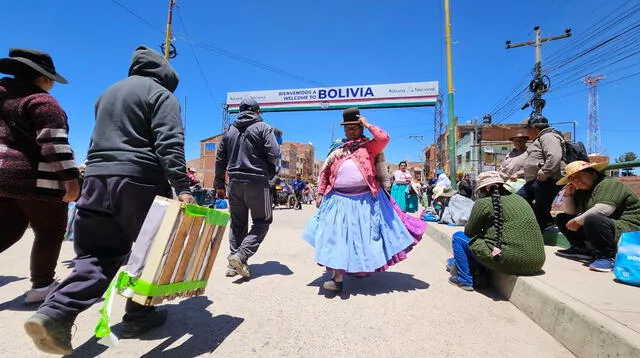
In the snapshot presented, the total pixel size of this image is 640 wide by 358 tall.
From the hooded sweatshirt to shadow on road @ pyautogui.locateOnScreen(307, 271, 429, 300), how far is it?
6.04ft

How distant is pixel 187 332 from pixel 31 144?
183 centimetres

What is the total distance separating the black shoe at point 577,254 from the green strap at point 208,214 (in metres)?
3.74

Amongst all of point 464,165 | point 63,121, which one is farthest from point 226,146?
point 464,165

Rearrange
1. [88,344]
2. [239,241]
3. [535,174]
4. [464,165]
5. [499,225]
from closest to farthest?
1. [88,344]
2. [499,225]
3. [239,241]
4. [535,174]
5. [464,165]

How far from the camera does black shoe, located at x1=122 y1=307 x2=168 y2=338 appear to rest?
2.10 m

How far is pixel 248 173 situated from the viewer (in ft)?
11.9

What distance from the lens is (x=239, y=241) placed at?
12.4 ft

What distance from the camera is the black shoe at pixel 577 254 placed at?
358cm

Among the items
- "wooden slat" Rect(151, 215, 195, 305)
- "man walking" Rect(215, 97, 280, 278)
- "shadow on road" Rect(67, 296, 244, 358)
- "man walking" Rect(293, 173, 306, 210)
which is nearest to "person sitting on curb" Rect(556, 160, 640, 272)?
"man walking" Rect(215, 97, 280, 278)

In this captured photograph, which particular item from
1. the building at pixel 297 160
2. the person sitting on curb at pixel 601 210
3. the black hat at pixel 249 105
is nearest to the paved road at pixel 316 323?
the person sitting on curb at pixel 601 210

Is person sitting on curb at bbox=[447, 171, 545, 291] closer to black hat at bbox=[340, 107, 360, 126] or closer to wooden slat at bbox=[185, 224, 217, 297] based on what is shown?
black hat at bbox=[340, 107, 360, 126]

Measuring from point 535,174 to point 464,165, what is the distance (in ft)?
106

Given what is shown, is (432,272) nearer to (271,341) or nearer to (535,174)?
(535,174)

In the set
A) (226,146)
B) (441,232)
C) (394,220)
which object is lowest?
(441,232)
